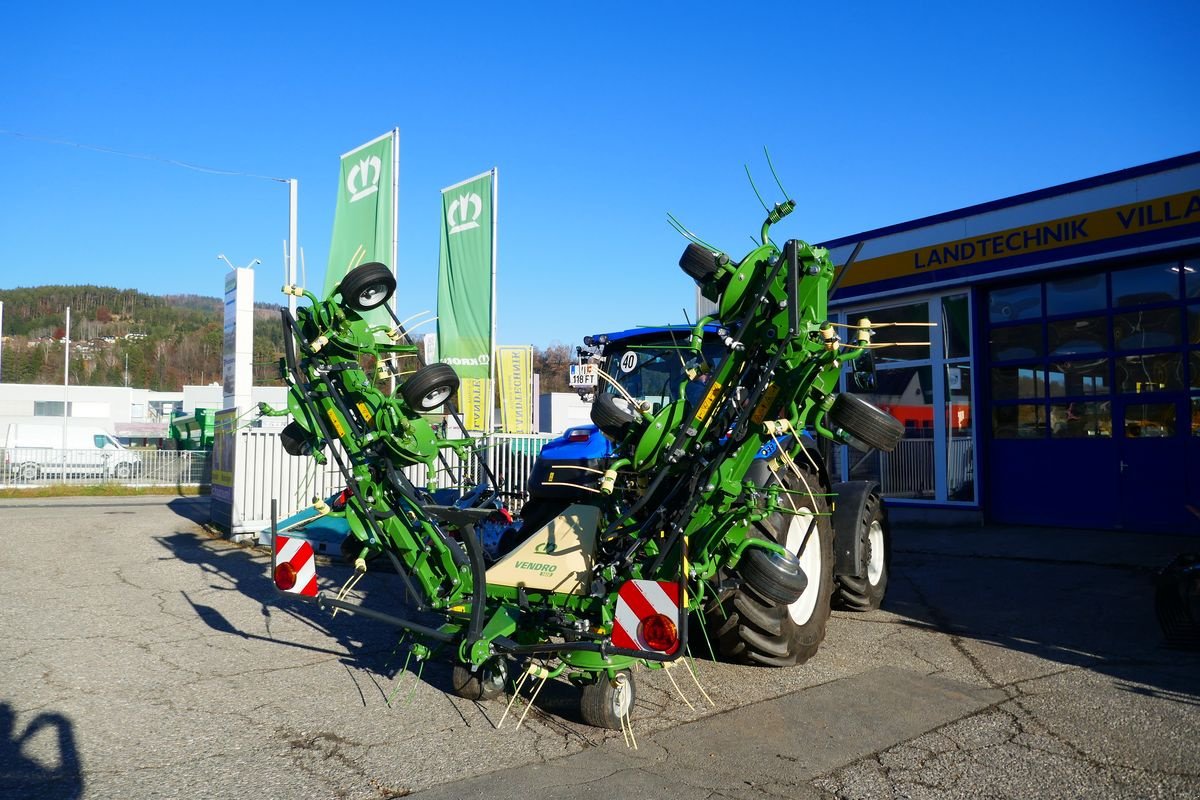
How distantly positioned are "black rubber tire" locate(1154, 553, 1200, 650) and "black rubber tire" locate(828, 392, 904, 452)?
307 cm

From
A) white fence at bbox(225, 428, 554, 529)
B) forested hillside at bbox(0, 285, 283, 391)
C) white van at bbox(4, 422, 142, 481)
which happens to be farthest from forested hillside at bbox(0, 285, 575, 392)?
white fence at bbox(225, 428, 554, 529)

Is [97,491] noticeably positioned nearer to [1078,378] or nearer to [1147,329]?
[1078,378]

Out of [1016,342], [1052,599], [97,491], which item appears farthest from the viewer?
[97,491]

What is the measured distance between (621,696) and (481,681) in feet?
3.07

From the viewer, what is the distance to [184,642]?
23.1ft

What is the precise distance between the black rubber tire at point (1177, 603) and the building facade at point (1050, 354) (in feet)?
18.9

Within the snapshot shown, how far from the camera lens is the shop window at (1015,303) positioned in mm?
13430

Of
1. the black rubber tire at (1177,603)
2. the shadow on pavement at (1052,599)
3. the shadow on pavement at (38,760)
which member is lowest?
the shadow on pavement at (38,760)

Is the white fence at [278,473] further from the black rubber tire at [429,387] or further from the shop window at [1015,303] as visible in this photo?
the shop window at [1015,303]

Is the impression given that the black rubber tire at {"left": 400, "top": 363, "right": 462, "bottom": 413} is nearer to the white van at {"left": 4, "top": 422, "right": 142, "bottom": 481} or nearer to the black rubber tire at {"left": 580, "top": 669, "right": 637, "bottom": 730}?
the black rubber tire at {"left": 580, "top": 669, "right": 637, "bottom": 730}

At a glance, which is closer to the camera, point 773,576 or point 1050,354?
point 773,576

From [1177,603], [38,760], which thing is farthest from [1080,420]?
[38,760]

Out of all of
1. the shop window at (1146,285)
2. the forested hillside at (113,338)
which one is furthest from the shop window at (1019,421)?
the forested hillside at (113,338)

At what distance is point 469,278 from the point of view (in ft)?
50.0
